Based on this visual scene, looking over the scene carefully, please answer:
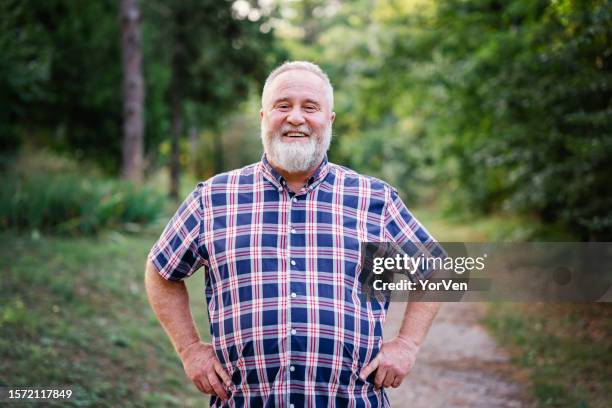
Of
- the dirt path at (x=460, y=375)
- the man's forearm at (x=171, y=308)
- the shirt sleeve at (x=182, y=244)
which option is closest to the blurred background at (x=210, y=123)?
the dirt path at (x=460, y=375)

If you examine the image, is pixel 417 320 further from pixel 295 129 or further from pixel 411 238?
pixel 295 129

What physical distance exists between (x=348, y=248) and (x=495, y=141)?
6919 millimetres

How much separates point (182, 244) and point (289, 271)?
1.48ft

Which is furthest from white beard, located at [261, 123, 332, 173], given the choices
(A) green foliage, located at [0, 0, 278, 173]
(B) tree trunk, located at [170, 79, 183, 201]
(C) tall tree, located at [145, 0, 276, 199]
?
(C) tall tree, located at [145, 0, 276, 199]

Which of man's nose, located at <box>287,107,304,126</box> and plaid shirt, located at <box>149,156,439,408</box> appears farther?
man's nose, located at <box>287,107,304,126</box>

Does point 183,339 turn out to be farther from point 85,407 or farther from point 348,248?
point 85,407

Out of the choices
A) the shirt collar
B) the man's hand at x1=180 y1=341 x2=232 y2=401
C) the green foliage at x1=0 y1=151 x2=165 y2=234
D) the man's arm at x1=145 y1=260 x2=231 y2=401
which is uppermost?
the green foliage at x1=0 y1=151 x2=165 y2=234

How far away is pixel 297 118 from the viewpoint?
2.52m

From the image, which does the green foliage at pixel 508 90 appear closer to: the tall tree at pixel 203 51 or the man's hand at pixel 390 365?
the tall tree at pixel 203 51

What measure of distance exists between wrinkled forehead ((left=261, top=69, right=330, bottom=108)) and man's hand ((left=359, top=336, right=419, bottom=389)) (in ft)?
3.44

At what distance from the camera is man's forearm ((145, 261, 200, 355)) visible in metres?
2.53

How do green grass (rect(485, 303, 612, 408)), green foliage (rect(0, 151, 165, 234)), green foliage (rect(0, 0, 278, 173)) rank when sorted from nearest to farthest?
green grass (rect(485, 303, 612, 408))
green foliage (rect(0, 151, 165, 234))
green foliage (rect(0, 0, 278, 173))

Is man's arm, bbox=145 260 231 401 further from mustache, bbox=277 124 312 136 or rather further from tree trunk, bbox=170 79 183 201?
tree trunk, bbox=170 79 183 201

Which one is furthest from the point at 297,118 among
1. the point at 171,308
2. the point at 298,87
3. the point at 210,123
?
the point at 210,123
